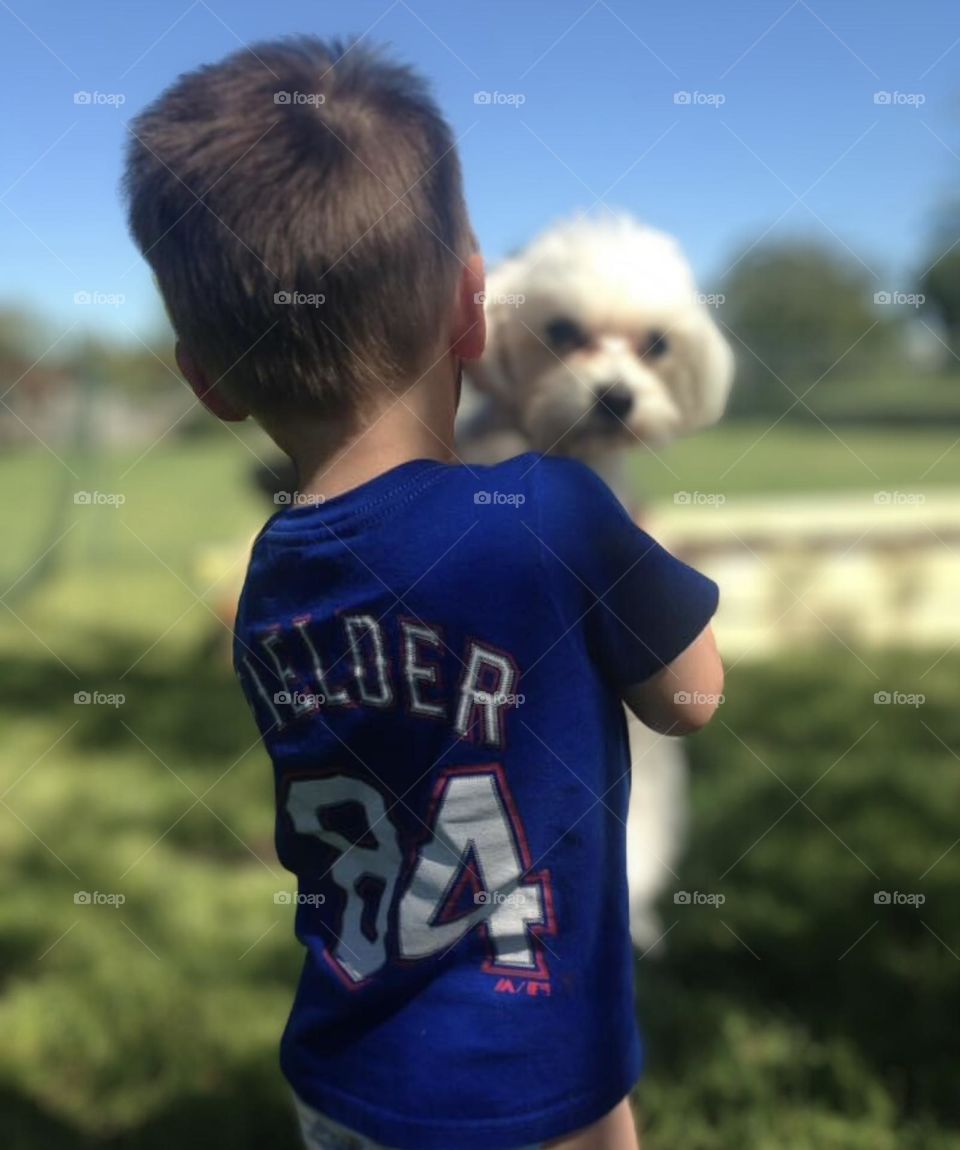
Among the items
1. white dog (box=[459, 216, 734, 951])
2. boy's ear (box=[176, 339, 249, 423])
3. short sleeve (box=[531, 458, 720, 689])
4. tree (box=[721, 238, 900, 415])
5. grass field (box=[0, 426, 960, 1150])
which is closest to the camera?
short sleeve (box=[531, 458, 720, 689])

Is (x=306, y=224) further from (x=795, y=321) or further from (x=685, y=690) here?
(x=795, y=321)

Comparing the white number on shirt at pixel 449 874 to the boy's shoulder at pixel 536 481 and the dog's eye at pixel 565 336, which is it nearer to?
the boy's shoulder at pixel 536 481

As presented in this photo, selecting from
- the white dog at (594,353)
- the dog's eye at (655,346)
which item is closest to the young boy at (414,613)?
the white dog at (594,353)

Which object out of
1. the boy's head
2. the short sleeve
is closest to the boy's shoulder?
the short sleeve

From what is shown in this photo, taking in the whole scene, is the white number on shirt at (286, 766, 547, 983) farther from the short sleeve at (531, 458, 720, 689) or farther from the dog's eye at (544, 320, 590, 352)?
the dog's eye at (544, 320, 590, 352)

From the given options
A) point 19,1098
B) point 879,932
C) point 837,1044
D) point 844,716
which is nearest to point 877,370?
point 844,716

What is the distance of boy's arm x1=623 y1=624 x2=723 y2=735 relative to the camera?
98cm

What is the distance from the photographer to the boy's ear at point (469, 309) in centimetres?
100

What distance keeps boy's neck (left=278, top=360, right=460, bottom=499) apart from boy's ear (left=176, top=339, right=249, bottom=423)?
7 cm

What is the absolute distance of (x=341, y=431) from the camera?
989 mm

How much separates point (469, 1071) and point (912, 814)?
232 centimetres

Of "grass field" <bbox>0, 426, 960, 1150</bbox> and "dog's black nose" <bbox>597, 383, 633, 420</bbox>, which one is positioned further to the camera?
"grass field" <bbox>0, 426, 960, 1150</bbox>

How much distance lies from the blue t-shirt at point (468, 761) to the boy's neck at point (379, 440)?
26 millimetres

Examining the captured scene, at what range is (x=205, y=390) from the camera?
1055 millimetres
